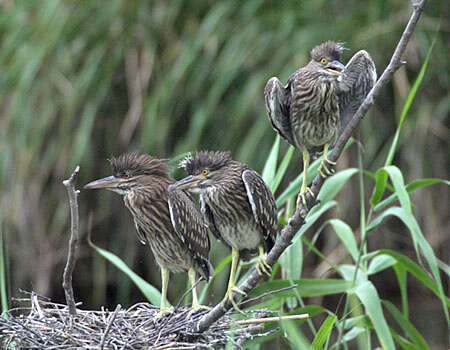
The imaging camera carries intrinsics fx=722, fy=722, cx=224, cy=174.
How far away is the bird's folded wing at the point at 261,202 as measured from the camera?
90.8 inches

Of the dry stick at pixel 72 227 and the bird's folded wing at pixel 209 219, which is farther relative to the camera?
the bird's folded wing at pixel 209 219

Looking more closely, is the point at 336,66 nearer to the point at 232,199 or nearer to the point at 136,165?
the point at 232,199

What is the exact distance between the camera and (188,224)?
2.57 meters

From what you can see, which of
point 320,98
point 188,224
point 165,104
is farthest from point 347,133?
point 165,104

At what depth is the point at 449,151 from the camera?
4.82 metres

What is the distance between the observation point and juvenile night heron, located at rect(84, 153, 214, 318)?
8.45 feet

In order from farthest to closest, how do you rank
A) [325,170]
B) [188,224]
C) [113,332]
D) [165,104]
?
[165,104]
[188,224]
[113,332]
[325,170]

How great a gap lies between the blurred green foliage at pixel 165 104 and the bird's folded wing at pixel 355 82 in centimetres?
214

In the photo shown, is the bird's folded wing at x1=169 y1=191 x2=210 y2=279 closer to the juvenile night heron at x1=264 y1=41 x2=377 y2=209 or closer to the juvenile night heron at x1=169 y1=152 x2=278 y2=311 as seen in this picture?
the juvenile night heron at x1=169 y1=152 x2=278 y2=311

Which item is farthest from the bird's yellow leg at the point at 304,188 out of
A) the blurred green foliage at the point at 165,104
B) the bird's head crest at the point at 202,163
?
the blurred green foliage at the point at 165,104

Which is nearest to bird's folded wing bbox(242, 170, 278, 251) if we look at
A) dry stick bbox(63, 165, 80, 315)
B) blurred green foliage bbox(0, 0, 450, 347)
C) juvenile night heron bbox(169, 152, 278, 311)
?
juvenile night heron bbox(169, 152, 278, 311)

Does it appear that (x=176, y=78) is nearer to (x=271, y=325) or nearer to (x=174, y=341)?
(x=271, y=325)

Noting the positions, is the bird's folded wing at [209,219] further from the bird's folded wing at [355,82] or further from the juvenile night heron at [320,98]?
the bird's folded wing at [355,82]

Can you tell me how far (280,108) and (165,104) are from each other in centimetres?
234
